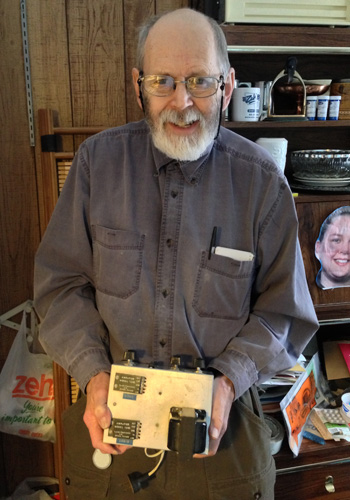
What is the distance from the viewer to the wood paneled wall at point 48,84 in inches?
52.9

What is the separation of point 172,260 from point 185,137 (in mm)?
267

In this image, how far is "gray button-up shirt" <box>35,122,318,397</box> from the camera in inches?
37.7

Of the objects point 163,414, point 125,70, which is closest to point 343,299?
point 163,414

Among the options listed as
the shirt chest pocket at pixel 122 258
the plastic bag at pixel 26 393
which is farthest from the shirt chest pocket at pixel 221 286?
the plastic bag at pixel 26 393

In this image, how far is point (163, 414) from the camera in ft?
2.68

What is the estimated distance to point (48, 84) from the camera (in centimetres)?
138

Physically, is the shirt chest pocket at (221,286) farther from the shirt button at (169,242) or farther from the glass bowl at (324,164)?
the glass bowl at (324,164)

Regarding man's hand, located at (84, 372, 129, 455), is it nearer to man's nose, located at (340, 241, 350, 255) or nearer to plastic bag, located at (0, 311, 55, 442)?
plastic bag, located at (0, 311, 55, 442)

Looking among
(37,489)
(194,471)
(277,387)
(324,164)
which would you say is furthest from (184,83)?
(37,489)

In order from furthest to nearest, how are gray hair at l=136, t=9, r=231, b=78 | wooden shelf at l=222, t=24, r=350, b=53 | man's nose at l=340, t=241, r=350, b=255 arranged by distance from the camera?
man's nose at l=340, t=241, r=350, b=255 < wooden shelf at l=222, t=24, r=350, b=53 < gray hair at l=136, t=9, r=231, b=78

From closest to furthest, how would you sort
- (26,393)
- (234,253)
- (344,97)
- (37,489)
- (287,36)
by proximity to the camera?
1. (234,253)
2. (287,36)
3. (344,97)
4. (26,393)
5. (37,489)

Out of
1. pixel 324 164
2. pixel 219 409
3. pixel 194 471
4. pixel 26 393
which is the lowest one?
pixel 26 393

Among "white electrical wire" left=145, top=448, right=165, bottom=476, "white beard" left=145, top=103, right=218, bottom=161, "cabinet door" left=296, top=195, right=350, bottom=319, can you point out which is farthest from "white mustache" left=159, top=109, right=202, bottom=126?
"white electrical wire" left=145, top=448, right=165, bottom=476

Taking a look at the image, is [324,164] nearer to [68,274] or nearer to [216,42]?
[216,42]
